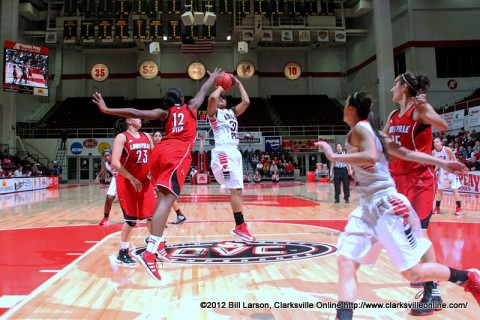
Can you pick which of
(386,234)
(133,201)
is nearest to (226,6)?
(133,201)

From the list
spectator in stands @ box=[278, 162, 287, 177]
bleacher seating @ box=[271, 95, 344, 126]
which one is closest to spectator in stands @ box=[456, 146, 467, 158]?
spectator in stands @ box=[278, 162, 287, 177]

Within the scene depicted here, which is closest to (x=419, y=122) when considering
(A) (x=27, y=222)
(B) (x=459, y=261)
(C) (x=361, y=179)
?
(C) (x=361, y=179)

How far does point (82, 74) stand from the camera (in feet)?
102

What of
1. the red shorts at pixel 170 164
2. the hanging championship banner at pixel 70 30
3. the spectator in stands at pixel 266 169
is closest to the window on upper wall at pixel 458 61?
the spectator in stands at pixel 266 169

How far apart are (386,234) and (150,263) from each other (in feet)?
6.13

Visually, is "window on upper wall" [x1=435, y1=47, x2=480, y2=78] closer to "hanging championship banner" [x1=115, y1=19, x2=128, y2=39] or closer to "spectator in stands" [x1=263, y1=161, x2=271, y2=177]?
"spectator in stands" [x1=263, y1=161, x2=271, y2=177]

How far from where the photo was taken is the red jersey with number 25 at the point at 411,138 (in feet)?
10.0

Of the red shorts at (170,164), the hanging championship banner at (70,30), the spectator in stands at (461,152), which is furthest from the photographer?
the hanging championship banner at (70,30)

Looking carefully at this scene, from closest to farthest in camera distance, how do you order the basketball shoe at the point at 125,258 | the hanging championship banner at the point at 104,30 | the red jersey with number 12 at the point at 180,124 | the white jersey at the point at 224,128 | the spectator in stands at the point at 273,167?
the red jersey with number 12 at the point at 180,124
the basketball shoe at the point at 125,258
the white jersey at the point at 224,128
the hanging championship banner at the point at 104,30
the spectator in stands at the point at 273,167

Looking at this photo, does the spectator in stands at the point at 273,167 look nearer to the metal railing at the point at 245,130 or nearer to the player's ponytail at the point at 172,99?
the metal railing at the point at 245,130

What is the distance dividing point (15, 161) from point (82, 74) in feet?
39.6

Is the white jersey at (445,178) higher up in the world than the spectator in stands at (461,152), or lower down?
lower down

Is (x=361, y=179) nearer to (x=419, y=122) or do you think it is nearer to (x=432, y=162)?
(x=432, y=162)

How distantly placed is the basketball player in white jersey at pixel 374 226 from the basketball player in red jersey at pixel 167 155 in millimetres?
1502
